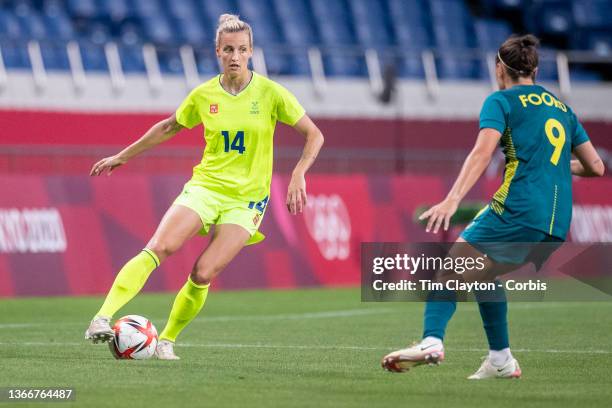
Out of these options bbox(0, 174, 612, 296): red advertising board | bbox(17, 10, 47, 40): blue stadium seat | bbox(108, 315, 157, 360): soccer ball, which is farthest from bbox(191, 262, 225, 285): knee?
bbox(17, 10, 47, 40): blue stadium seat

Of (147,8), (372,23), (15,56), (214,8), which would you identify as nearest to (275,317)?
(15,56)

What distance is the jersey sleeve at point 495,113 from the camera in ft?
26.1

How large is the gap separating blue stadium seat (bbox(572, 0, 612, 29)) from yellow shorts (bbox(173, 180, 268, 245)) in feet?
73.8

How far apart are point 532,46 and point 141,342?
3289mm

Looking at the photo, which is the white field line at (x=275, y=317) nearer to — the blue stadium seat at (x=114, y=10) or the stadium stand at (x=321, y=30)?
the stadium stand at (x=321, y=30)

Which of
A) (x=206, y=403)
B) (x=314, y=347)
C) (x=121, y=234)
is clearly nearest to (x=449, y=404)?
(x=206, y=403)

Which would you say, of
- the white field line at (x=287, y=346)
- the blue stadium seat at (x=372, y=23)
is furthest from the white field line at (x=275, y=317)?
the blue stadium seat at (x=372, y=23)

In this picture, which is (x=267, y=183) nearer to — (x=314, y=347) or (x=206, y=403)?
(x=314, y=347)

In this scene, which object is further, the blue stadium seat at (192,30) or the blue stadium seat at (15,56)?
the blue stadium seat at (192,30)

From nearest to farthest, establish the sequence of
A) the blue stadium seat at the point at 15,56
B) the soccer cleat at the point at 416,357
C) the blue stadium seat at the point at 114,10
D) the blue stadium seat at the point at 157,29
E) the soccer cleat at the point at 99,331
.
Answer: the soccer cleat at the point at 416,357, the soccer cleat at the point at 99,331, the blue stadium seat at the point at 15,56, the blue stadium seat at the point at 114,10, the blue stadium seat at the point at 157,29

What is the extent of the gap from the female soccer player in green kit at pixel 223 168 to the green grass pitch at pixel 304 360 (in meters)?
0.58

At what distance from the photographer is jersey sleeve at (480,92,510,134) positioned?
26.1 ft

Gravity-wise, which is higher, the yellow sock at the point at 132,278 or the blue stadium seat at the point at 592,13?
the blue stadium seat at the point at 592,13

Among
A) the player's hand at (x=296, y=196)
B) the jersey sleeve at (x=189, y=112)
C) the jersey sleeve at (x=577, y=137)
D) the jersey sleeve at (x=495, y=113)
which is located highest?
the jersey sleeve at (x=189, y=112)
